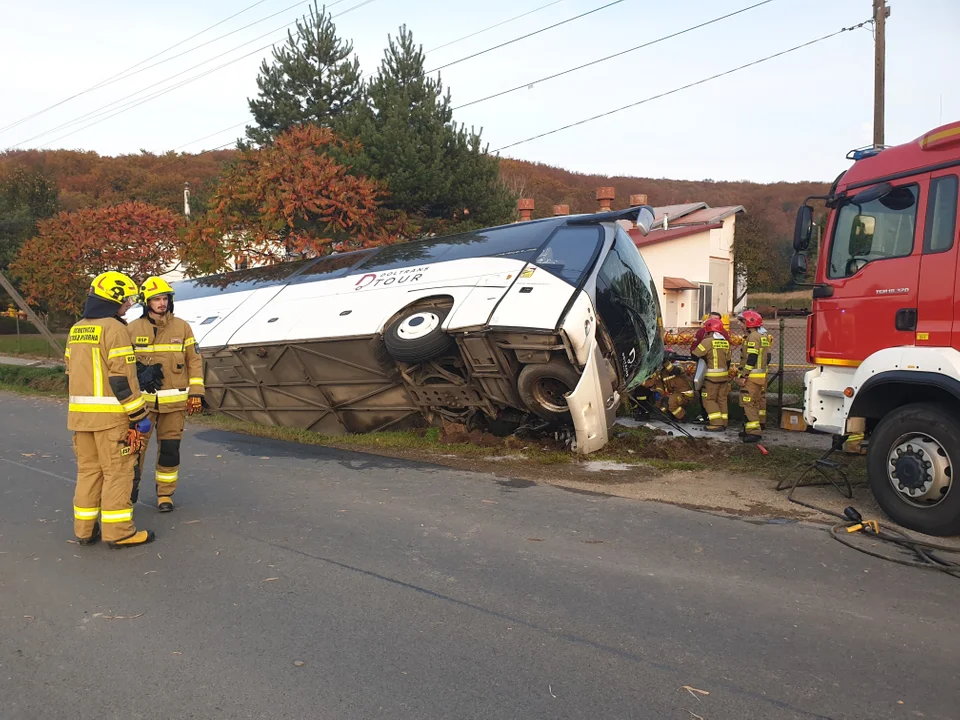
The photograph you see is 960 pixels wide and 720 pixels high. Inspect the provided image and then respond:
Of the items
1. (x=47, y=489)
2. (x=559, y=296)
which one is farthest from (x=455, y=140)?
(x=47, y=489)

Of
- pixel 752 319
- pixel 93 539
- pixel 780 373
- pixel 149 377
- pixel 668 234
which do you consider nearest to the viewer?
pixel 93 539

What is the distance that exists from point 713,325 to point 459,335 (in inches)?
155

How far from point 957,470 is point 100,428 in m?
5.75

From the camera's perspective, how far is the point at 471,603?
4.09m

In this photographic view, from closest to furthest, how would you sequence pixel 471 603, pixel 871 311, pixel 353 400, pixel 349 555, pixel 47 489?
pixel 471 603 → pixel 349 555 → pixel 871 311 → pixel 47 489 → pixel 353 400

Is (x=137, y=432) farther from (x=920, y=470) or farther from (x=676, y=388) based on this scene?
(x=676, y=388)

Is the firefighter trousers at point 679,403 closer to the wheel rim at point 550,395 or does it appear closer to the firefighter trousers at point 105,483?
the wheel rim at point 550,395

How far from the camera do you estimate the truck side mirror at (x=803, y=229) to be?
6059 millimetres

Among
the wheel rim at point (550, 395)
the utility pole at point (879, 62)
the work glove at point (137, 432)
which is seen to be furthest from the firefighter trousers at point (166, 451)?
the utility pole at point (879, 62)

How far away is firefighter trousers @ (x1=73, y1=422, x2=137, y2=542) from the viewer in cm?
502

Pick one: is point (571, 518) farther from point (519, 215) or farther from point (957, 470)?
point (519, 215)

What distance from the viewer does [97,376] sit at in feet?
16.4

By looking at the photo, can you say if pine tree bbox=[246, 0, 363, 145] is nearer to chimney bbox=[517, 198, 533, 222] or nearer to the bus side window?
chimney bbox=[517, 198, 533, 222]

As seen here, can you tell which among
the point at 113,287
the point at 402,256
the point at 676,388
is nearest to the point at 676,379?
the point at 676,388
